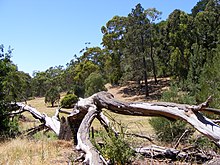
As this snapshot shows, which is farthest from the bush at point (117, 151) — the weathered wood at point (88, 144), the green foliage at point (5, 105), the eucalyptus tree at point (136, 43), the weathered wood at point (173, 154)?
the eucalyptus tree at point (136, 43)

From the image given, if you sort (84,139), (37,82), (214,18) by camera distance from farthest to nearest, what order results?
(37,82), (214,18), (84,139)

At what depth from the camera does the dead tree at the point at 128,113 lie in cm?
405

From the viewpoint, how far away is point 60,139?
805 cm

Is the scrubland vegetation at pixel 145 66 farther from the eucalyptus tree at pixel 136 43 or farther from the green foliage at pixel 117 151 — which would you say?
the green foliage at pixel 117 151

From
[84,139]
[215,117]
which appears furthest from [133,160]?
[215,117]

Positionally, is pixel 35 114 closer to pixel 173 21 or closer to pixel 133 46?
pixel 133 46

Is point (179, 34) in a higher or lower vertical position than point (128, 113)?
higher

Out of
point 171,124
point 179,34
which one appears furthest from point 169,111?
point 179,34

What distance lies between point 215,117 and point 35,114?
600 centimetres

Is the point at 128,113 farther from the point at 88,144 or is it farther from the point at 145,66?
the point at 145,66

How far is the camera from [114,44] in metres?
41.6

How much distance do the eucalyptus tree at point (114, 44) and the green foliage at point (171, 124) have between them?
30.5 m

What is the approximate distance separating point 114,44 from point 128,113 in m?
36.5

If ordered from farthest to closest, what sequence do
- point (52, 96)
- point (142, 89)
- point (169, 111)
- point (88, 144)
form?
point (142, 89) < point (52, 96) < point (169, 111) < point (88, 144)
